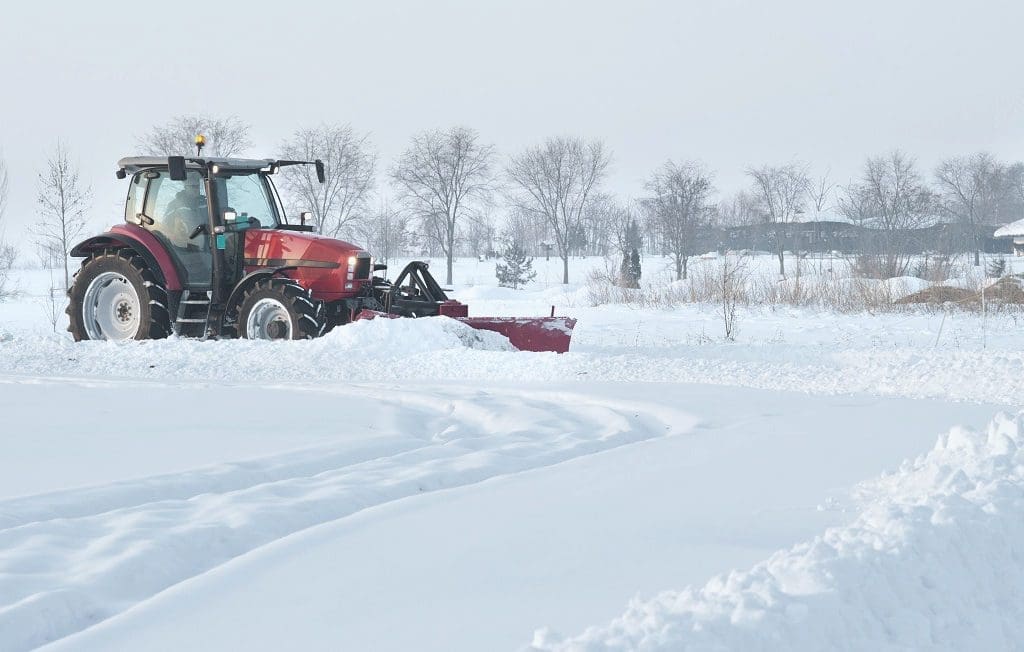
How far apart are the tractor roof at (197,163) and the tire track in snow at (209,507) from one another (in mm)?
5267

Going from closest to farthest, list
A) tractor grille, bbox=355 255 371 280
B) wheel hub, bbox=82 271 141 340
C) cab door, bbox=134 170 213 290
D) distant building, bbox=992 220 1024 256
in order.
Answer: tractor grille, bbox=355 255 371 280
cab door, bbox=134 170 213 290
wheel hub, bbox=82 271 141 340
distant building, bbox=992 220 1024 256

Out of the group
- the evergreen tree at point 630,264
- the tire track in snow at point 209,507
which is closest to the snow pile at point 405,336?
the tire track in snow at point 209,507

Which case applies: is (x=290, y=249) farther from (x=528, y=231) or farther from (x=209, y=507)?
(x=528, y=231)

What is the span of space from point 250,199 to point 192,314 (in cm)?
144

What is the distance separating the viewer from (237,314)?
Result: 11227 millimetres

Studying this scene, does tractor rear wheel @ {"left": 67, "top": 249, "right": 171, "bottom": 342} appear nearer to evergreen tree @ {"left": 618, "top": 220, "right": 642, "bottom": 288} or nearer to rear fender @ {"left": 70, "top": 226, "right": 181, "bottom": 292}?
rear fender @ {"left": 70, "top": 226, "right": 181, "bottom": 292}

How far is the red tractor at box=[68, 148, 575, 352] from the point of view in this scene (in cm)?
1105

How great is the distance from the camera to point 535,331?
11102 millimetres

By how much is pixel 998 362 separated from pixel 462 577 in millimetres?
7372

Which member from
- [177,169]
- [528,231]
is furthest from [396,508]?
[528,231]

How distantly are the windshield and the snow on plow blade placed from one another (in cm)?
261

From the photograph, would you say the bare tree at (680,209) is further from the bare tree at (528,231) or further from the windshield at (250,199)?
the windshield at (250,199)

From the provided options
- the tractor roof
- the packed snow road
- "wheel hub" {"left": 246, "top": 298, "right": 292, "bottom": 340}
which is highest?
the tractor roof

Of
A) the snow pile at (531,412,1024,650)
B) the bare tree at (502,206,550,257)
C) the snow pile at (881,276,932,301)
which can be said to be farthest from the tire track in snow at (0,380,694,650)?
the bare tree at (502,206,550,257)
